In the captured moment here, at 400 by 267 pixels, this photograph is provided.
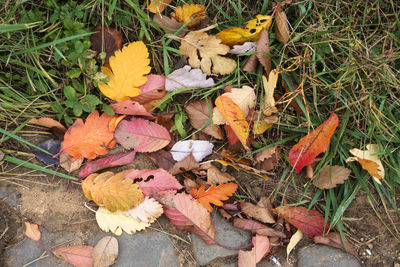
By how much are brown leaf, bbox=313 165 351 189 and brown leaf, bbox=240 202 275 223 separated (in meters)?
0.36

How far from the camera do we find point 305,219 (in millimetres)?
2098

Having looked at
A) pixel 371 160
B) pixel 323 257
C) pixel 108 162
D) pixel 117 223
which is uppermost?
pixel 108 162

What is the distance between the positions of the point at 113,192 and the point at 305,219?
116 centimetres

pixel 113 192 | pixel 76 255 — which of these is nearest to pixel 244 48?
pixel 113 192

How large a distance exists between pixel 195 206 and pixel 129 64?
0.92 meters

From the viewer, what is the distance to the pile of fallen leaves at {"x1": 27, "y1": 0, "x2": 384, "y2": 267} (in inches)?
79.0

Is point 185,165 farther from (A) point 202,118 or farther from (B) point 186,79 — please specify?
(B) point 186,79

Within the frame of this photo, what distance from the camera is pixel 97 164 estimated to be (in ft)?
6.81

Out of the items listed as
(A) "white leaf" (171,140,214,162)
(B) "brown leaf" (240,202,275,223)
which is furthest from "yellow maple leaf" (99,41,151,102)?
(B) "brown leaf" (240,202,275,223)

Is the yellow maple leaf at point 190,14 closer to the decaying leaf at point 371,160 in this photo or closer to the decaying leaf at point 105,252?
the decaying leaf at point 371,160

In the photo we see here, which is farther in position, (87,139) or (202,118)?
(202,118)

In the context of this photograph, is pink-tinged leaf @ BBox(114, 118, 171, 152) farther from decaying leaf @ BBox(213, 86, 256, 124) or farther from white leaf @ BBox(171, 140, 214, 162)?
decaying leaf @ BBox(213, 86, 256, 124)

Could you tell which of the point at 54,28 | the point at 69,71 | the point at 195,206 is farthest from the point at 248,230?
the point at 54,28

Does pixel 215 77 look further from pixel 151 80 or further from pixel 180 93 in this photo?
pixel 151 80
